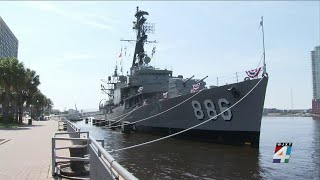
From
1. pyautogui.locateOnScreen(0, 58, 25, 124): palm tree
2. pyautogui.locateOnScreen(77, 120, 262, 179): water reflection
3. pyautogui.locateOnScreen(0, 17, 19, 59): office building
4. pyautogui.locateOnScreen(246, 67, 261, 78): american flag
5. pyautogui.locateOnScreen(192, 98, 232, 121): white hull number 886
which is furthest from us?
pyautogui.locateOnScreen(0, 17, 19, 59): office building

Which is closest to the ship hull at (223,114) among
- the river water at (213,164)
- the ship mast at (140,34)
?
the river water at (213,164)

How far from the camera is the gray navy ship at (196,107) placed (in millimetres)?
20172

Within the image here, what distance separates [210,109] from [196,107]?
1298 millimetres

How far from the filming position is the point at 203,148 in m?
20.3

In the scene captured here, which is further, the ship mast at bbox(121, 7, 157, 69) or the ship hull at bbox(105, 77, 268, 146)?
the ship mast at bbox(121, 7, 157, 69)

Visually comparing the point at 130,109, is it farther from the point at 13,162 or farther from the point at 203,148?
the point at 13,162

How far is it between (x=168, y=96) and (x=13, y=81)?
809 inches

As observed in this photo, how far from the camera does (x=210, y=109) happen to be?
22.0m

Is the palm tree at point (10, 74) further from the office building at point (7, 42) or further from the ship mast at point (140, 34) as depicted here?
the office building at point (7, 42)

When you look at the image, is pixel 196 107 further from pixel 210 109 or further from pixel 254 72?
pixel 254 72

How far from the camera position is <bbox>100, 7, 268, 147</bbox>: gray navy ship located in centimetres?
2017

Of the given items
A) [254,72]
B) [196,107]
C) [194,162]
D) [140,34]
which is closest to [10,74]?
[140,34]

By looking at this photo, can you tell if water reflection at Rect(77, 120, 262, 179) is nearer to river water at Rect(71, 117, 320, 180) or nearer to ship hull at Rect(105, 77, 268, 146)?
river water at Rect(71, 117, 320, 180)

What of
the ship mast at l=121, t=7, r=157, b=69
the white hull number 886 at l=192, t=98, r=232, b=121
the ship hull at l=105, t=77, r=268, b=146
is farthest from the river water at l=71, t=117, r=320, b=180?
the ship mast at l=121, t=7, r=157, b=69
